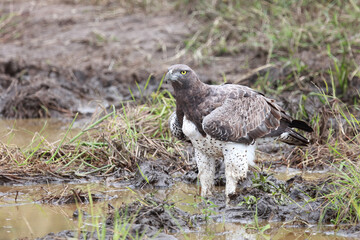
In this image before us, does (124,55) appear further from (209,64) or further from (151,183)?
(151,183)

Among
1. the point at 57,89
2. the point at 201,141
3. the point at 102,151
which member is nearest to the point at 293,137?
the point at 201,141

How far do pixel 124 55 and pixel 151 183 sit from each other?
5016 millimetres

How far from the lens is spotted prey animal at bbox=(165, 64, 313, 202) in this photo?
17.5 ft

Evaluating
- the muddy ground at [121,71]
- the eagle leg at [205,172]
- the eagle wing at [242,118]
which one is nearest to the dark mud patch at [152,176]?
the muddy ground at [121,71]

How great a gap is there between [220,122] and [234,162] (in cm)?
47

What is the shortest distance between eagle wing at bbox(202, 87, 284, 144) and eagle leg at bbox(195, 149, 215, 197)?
44 centimetres

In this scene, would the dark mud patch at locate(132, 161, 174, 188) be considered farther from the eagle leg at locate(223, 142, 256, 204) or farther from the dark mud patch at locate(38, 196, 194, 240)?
the dark mud patch at locate(38, 196, 194, 240)

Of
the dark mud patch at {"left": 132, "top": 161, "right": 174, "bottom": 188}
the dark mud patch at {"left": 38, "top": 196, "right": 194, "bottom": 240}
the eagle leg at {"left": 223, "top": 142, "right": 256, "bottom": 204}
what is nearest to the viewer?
the dark mud patch at {"left": 38, "top": 196, "right": 194, "bottom": 240}

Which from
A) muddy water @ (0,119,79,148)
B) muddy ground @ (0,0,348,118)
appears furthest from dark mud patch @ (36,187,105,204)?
muddy ground @ (0,0,348,118)

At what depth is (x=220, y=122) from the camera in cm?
526

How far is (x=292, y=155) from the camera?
6980mm

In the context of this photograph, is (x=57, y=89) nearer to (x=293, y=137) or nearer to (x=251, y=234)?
(x=293, y=137)

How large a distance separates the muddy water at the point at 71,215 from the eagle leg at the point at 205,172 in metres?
0.17

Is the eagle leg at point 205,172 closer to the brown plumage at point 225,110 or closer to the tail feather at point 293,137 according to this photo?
the brown plumage at point 225,110
